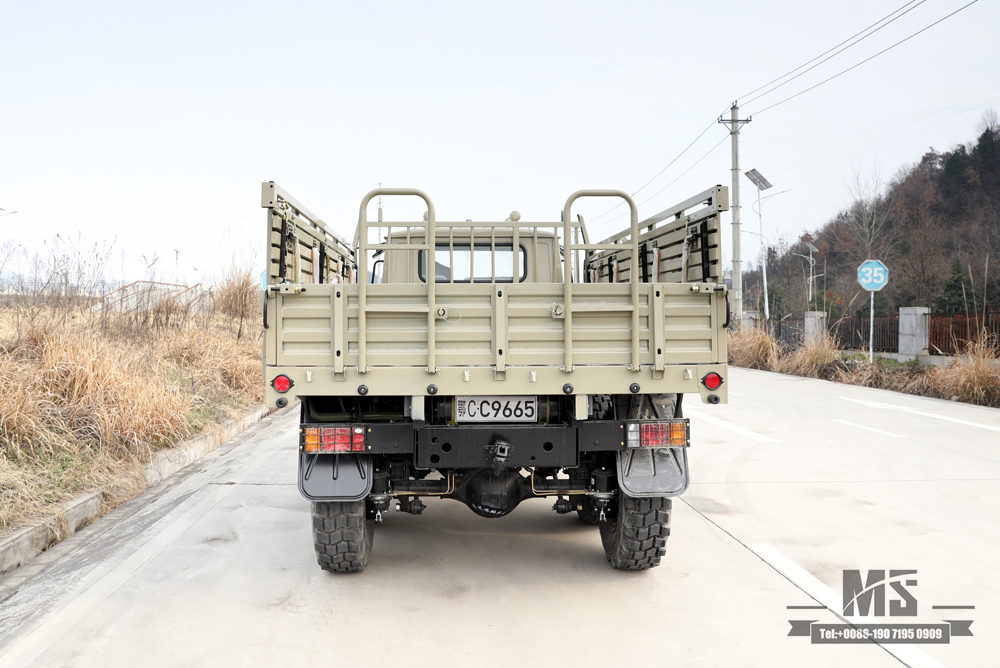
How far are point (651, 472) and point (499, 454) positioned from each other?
94 centimetres

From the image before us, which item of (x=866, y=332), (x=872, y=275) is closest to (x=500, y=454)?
→ (x=872, y=275)

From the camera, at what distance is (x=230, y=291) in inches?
562

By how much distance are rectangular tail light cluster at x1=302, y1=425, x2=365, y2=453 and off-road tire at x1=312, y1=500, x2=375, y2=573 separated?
396 millimetres

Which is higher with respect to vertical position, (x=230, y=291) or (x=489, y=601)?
(x=230, y=291)

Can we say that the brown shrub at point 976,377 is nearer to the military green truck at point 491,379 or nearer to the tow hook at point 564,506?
the military green truck at point 491,379

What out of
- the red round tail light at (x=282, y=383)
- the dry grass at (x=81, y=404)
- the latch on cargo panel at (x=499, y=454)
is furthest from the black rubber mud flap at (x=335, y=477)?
the dry grass at (x=81, y=404)

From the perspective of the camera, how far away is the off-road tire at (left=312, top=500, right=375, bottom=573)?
3936 millimetres

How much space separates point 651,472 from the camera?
3.89 meters

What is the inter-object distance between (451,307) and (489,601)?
1676 mm

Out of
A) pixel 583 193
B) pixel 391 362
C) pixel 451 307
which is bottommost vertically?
pixel 391 362

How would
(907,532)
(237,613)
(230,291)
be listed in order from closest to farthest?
(237,613) → (907,532) → (230,291)

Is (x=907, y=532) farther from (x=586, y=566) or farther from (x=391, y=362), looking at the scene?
(x=391, y=362)

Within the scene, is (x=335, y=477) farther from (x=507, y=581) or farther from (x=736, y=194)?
(x=736, y=194)

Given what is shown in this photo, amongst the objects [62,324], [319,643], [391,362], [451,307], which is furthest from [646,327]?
[62,324]
